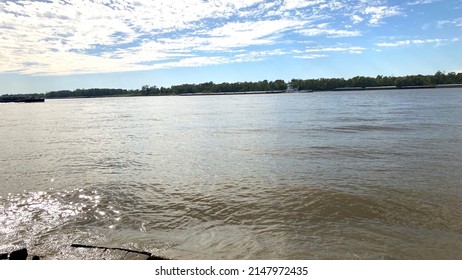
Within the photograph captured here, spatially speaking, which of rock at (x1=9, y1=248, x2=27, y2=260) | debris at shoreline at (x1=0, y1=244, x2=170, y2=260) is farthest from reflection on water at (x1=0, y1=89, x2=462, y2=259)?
rock at (x1=9, y1=248, x2=27, y2=260)

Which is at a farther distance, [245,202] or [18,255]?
[245,202]

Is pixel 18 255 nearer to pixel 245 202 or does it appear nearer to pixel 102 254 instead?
pixel 102 254

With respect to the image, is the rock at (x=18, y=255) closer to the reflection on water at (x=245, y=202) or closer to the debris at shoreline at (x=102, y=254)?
the debris at shoreline at (x=102, y=254)

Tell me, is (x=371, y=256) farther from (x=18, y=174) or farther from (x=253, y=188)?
(x=18, y=174)

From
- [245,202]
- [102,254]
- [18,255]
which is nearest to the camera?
[18,255]

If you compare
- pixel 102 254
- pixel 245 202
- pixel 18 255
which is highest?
pixel 18 255

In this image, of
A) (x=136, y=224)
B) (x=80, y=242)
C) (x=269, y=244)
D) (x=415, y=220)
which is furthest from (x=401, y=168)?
(x=80, y=242)

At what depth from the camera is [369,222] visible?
11.3 metres

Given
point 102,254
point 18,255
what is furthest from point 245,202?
point 18,255

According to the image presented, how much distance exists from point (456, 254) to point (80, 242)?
9.89m

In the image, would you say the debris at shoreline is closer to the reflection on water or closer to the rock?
the rock

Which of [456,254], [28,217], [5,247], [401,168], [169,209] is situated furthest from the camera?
[401,168]

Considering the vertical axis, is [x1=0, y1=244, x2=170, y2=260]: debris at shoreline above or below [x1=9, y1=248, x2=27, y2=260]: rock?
below

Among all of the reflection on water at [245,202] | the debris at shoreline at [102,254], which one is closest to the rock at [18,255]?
the debris at shoreline at [102,254]
